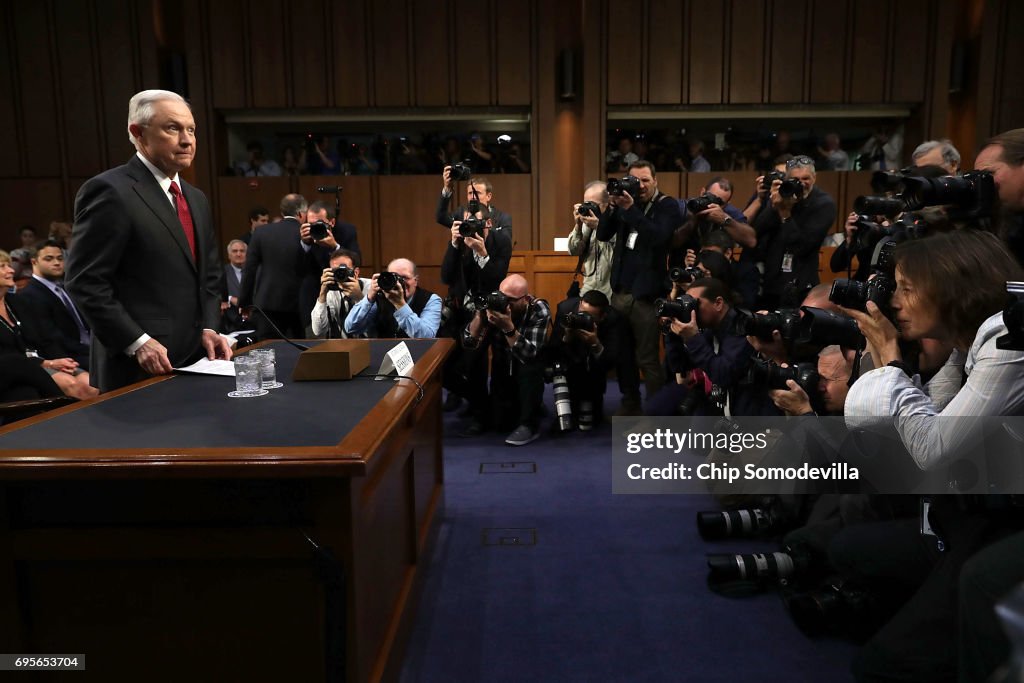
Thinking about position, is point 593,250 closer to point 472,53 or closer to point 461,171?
point 461,171

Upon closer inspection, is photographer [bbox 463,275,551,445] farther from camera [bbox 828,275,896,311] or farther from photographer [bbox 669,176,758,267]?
camera [bbox 828,275,896,311]

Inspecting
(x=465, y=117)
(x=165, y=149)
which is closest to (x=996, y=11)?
(x=465, y=117)

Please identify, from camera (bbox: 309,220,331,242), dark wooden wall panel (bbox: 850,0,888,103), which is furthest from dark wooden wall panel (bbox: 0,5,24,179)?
dark wooden wall panel (bbox: 850,0,888,103)

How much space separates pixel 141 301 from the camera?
1.95 metres

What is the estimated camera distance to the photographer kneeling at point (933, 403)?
1.33 m

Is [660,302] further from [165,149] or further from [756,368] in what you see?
[165,149]

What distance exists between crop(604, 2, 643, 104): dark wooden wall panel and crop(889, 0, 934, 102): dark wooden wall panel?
8.01ft

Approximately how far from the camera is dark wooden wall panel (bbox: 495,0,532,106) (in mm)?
6691

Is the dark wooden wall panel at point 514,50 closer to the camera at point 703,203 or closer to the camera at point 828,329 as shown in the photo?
the camera at point 703,203

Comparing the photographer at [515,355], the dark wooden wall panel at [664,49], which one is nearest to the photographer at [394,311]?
the photographer at [515,355]

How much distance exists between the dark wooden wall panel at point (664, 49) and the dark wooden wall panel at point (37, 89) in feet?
17.8

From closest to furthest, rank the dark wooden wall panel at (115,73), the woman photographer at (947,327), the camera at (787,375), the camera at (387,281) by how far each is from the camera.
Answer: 1. the woman photographer at (947,327)
2. the camera at (787,375)
3. the camera at (387,281)
4. the dark wooden wall panel at (115,73)

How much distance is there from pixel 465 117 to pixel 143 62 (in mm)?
3094

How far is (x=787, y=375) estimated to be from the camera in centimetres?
199
